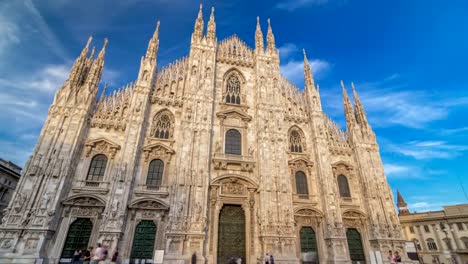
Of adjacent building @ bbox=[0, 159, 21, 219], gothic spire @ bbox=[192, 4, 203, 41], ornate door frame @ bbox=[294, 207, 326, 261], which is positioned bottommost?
ornate door frame @ bbox=[294, 207, 326, 261]

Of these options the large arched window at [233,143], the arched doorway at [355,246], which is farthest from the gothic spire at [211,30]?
the arched doorway at [355,246]

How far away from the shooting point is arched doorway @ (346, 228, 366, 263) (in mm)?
18656

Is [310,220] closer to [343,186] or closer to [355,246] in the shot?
[355,246]

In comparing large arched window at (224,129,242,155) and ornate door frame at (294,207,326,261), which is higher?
large arched window at (224,129,242,155)

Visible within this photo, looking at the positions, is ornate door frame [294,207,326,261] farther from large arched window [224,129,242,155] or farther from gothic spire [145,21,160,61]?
gothic spire [145,21,160,61]

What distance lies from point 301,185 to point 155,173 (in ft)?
39.5

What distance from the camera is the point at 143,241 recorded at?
15.7 meters

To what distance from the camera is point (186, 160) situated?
17.6m

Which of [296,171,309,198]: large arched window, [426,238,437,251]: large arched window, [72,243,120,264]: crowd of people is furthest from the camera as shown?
[426,238,437,251]: large arched window

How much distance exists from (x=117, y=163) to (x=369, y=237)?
20.3m

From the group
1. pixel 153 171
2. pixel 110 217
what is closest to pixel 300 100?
pixel 153 171

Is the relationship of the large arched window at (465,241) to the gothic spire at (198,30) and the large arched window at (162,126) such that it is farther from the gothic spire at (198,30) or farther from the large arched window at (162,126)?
the gothic spire at (198,30)

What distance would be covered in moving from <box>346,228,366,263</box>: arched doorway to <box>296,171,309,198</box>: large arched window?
4.44 metres

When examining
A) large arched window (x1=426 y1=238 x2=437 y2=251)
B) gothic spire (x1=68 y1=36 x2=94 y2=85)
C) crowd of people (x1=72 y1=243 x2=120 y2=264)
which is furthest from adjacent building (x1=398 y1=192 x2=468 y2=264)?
gothic spire (x1=68 y1=36 x2=94 y2=85)
